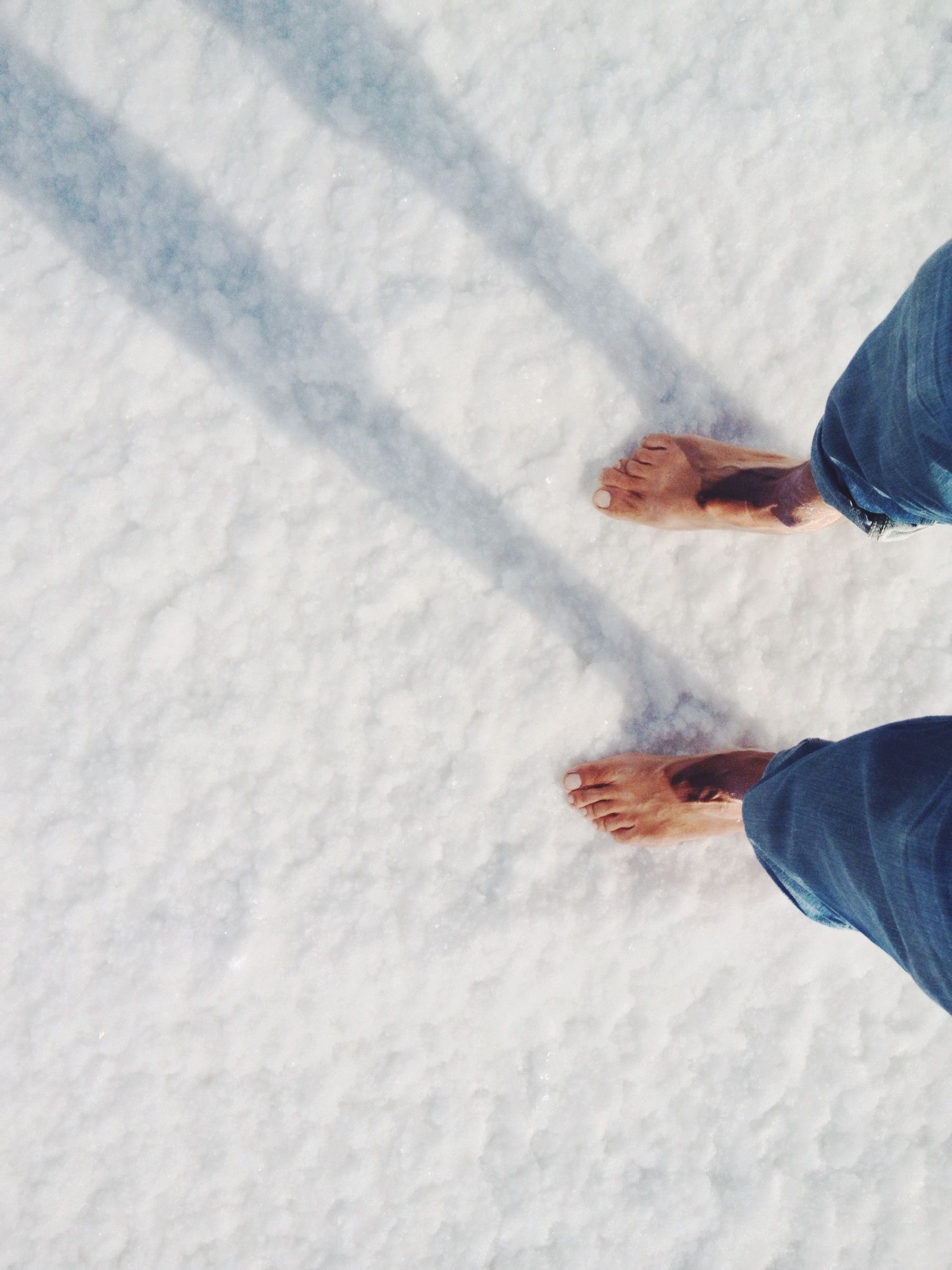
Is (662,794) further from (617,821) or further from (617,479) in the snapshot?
(617,479)

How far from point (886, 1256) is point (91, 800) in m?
1.06

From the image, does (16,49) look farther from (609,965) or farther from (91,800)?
(609,965)

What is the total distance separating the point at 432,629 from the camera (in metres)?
0.98

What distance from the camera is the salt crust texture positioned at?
964 millimetres

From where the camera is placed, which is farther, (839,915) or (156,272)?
(156,272)

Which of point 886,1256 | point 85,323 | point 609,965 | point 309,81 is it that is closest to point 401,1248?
point 609,965

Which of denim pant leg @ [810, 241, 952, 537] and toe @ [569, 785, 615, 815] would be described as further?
toe @ [569, 785, 615, 815]

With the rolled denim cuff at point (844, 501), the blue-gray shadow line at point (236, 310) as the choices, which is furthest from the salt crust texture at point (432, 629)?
the rolled denim cuff at point (844, 501)

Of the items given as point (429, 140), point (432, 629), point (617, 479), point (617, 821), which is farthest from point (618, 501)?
point (429, 140)

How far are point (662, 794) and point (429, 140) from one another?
80cm

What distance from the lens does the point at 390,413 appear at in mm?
989

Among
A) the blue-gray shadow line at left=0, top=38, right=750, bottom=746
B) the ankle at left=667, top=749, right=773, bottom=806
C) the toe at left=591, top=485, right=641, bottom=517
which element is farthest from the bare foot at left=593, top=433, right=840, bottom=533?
the ankle at left=667, top=749, right=773, bottom=806

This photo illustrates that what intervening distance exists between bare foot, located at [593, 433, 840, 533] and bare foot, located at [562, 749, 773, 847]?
259 mm

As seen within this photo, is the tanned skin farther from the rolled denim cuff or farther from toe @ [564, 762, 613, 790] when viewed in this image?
the rolled denim cuff
